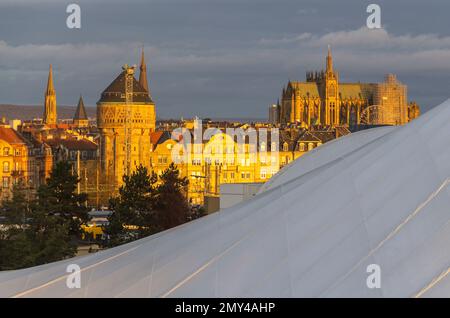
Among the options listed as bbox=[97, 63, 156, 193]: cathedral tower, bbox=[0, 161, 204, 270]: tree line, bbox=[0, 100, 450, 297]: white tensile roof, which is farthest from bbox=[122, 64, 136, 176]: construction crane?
bbox=[0, 100, 450, 297]: white tensile roof

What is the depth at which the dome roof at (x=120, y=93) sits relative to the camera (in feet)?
606

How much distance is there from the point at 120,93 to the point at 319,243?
551ft

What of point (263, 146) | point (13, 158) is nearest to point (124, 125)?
point (263, 146)

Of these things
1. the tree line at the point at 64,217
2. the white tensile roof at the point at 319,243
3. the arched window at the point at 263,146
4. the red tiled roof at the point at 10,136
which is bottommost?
the tree line at the point at 64,217

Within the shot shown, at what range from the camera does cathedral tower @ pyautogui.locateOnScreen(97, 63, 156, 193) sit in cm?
16688

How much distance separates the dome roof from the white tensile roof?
162887 mm

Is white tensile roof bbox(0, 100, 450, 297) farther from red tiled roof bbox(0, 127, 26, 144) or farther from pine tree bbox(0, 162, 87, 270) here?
red tiled roof bbox(0, 127, 26, 144)

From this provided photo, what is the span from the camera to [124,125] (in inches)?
7047

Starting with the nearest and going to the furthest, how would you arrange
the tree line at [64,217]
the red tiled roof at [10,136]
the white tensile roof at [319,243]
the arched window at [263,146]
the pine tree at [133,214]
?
the white tensile roof at [319,243] → the tree line at [64,217] → the pine tree at [133,214] → the red tiled roof at [10,136] → the arched window at [263,146]

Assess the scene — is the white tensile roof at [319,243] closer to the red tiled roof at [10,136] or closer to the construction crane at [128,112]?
the red tiled roof at [10,136]

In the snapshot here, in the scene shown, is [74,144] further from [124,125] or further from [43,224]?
[43,224]

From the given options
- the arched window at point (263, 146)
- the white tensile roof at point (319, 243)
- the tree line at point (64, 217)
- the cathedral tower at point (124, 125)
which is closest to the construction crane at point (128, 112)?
the cathedral tower at point (124, 125)
